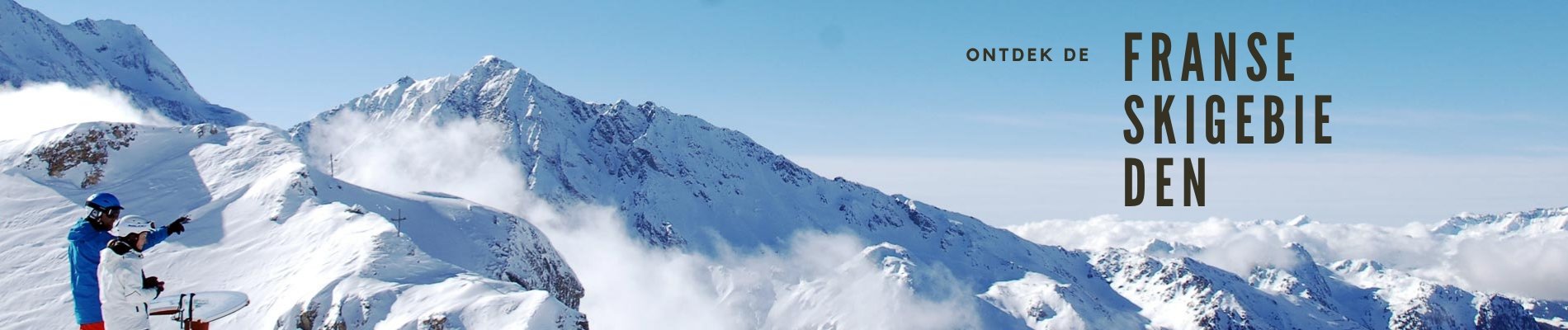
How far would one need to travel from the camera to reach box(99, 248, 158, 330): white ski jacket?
1314cm

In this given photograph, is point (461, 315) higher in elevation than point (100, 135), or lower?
lower

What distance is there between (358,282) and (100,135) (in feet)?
125

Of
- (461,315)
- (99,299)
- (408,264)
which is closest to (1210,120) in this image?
(461,315)

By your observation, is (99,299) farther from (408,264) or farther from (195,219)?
(195,219)

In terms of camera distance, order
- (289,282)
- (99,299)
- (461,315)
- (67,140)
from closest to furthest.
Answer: (99,299)
(461,315)
(289,282)
(67,140)

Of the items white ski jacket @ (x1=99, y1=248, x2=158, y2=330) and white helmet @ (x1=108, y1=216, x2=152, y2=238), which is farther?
white ski jacket @ (x1=99, y1=248, x2=158, y2=330)

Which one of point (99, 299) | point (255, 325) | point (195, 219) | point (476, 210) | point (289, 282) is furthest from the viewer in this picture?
point (476, 210)

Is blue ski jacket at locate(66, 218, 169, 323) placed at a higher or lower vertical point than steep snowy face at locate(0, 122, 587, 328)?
higher

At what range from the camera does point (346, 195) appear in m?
86.4

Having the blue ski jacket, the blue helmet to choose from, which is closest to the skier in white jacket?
the blue ski jacket

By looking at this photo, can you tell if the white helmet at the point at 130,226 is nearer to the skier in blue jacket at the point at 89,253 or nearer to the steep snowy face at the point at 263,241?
the skier in blue jacket at the point at 89,253

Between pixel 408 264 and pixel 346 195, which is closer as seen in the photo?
pixel 408 264

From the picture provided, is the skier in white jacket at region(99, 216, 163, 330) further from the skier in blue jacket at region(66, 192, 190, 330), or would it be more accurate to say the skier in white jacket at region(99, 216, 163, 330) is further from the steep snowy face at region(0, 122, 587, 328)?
the steep snowy face at region(0, 122, 587, 328)

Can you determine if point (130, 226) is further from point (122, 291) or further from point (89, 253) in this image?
point (122, 291)
